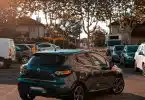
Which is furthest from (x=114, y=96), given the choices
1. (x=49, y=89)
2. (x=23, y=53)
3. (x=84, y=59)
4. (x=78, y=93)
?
(x=23, y=53)

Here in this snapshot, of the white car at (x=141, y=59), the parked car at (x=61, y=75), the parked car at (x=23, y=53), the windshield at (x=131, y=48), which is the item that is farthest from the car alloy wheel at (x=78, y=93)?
the parked car at (x=23, y=53)

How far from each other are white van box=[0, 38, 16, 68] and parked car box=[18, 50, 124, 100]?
13402 millimetres

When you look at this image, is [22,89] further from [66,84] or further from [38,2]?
[38,2]

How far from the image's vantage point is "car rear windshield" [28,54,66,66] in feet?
40.1

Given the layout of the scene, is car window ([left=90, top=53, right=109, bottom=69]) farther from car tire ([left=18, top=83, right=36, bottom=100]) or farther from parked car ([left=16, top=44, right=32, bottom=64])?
parked car ([left=16, top=44, right=32, bottom=64])

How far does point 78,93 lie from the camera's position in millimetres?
12219

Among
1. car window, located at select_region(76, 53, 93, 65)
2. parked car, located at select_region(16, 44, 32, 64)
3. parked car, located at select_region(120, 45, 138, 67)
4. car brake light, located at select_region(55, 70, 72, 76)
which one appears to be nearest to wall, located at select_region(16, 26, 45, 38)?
parked car, located at select_region(16, 44, 32, 64)

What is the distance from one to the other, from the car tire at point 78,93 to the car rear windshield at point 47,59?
770mm

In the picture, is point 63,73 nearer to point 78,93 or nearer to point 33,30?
point 78,93

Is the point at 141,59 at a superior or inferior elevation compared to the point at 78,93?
superior

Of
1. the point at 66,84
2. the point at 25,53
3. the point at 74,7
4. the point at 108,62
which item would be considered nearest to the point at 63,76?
the point at 66,84

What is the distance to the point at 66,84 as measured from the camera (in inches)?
466

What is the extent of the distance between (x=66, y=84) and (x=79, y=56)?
1148 mm

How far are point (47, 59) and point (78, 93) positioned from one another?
1.21m
